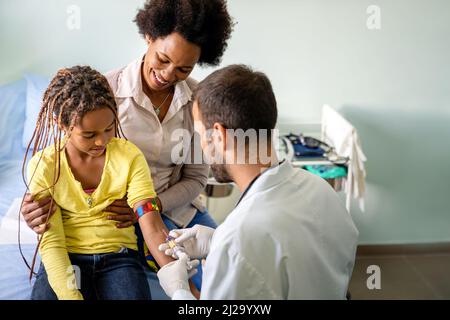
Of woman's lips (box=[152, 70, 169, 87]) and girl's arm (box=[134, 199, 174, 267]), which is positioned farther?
woman's lips (box=[152, 70, 169, 87])

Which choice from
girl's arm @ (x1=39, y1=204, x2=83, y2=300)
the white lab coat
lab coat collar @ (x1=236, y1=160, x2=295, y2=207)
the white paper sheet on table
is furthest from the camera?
the white paper sheet on table

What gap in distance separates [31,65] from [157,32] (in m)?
1.37

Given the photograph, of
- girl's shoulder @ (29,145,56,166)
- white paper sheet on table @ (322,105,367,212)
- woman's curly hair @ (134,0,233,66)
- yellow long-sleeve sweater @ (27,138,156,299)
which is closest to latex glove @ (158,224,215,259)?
yellow long-sleeve sweater @ (27,138,156,299)

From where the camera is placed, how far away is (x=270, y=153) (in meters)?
1.15

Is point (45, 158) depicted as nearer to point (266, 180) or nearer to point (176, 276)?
point (176, 276)

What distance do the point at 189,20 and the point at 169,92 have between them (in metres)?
0.28

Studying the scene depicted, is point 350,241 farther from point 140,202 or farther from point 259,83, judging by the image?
point 140,202

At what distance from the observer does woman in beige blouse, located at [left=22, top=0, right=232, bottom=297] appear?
154 cm

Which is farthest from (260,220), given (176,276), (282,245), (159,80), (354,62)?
(354,62)

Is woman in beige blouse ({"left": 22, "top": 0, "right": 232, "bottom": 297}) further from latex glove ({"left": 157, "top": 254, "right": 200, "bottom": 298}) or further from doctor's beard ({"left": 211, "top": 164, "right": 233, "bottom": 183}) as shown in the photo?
doctor's beard ({"left": 211, "top": 164, "right": 233, "bottom": 183})

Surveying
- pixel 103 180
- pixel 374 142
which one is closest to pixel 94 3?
pixel 103 180

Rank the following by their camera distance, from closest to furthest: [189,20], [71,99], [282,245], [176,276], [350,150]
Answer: [282,245]
[176,276]
[71,99]
[189,20]
[350,150]

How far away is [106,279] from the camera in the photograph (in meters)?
1.41

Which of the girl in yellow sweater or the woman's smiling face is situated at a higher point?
the woman's smiling face
